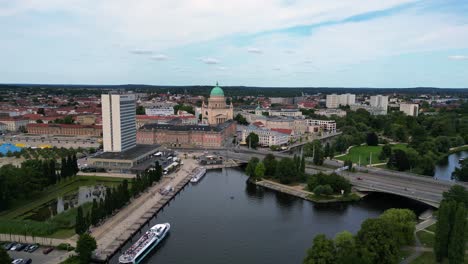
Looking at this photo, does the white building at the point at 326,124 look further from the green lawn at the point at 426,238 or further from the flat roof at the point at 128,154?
the green lawn at the point at 426,238

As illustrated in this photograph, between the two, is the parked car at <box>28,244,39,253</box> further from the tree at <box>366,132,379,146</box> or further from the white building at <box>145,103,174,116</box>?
the white building at <box>145,103,174,116</box>

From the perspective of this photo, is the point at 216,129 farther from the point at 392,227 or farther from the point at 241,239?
the point at 392,227

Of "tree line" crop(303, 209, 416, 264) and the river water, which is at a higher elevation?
"tree line" crop(303, 209, 416, 264)

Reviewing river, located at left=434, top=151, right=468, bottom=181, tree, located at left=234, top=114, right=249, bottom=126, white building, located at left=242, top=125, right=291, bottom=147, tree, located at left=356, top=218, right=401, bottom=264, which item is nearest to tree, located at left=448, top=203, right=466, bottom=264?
tree, located at left=356, top=218, right=401, bottom=264

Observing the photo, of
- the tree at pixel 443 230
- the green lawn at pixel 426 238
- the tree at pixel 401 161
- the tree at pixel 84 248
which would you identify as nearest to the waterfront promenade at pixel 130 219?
the tree at pixel 84 248

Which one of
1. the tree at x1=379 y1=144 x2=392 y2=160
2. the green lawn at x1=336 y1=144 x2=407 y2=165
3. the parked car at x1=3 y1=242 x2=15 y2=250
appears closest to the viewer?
the parked car at x1=3 y1=242 x2=15 y2=250

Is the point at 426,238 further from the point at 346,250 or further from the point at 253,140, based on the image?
the point at 253,140
